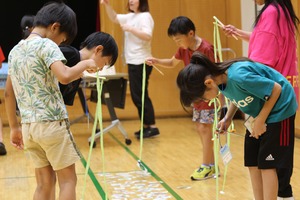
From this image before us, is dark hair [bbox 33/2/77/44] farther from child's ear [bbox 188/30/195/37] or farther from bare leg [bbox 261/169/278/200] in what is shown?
child's ear [bbox 188/30/195/37]

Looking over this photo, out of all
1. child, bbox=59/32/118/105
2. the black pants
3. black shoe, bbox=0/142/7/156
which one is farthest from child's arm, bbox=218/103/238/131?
the black pants

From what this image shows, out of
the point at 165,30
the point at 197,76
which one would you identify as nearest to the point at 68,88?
the point at 197,76

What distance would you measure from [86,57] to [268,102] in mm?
920

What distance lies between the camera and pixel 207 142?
4.06 meters

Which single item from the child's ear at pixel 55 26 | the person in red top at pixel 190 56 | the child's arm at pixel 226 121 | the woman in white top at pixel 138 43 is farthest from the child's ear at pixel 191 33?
the woman in white top at pixel 138 43

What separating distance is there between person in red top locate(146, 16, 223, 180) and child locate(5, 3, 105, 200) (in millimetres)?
1473

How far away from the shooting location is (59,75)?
235cm

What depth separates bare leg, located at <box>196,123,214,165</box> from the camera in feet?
13.3

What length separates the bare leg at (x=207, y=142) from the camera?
405cm

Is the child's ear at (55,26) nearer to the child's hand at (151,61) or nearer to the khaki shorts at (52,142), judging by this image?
the khaki shorts at (52,142)

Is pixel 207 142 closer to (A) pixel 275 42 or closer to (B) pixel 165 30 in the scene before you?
(A) pixel 275 42

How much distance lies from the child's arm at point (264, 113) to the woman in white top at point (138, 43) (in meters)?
3.28

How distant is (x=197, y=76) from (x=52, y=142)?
2.35 ft

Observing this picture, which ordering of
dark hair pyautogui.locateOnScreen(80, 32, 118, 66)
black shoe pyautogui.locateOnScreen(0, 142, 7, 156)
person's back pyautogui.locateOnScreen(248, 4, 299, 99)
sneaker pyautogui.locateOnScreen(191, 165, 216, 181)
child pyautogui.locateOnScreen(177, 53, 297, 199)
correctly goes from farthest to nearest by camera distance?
black shoe pyautogui.locateOnScreen(0, 142, 7, 156) → sneaker pyautogui.locateOnScreen(191, 165, 216, 181) → person's back pyautogui.locateOnScreen(248, 4, 299, 99) → dark hair pyautogui.locateOnScreen(80, 32, 118, 66) → child pyautogui.locateOnScreen(177, 53, 297, 199)
